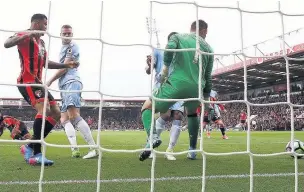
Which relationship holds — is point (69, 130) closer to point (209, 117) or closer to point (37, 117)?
point (37, 117)

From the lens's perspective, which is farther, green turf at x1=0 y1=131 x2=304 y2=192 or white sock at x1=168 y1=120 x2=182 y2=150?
white sock at x1=168 y1=120 x2=182 y2=150

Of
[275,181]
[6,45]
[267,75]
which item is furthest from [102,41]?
[267,75]

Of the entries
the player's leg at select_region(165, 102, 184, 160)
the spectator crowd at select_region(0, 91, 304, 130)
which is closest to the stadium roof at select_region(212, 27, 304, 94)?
the spectator crowd at select_region(0, 91, 304, 130)

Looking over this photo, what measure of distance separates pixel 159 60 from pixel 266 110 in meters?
23.1

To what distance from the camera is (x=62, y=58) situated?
4.74m

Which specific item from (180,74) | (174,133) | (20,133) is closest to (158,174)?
(180,74)

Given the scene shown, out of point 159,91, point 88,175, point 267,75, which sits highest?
point 267,75

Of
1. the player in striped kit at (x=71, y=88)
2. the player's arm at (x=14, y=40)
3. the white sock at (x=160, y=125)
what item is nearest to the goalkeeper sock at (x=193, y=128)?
the white sock at (x=160, y=125)

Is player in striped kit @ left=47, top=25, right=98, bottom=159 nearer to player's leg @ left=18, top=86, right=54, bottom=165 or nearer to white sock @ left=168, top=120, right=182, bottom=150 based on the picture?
player's leg @ left=18, top=86, right=54, bottom=165

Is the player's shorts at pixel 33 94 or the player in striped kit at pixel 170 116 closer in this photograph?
the player's shorts at pixel 33 94

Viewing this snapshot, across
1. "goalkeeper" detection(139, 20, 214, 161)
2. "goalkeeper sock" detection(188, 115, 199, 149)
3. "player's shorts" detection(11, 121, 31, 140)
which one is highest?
"goalkeeper" detection(139, 20, 214, 161)

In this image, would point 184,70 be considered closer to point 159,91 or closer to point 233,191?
point 159,91

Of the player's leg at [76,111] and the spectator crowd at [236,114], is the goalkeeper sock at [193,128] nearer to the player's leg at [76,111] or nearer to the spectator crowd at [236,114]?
the player's leg at [76,111]

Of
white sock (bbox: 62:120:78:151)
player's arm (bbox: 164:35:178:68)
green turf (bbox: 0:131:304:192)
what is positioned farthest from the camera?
white sock (bbox: 62:120:78:151)
